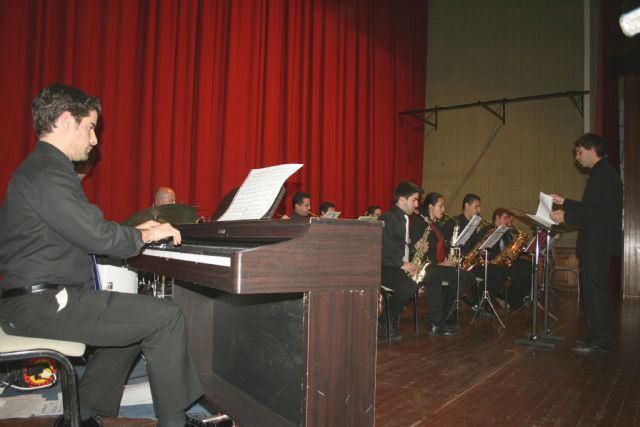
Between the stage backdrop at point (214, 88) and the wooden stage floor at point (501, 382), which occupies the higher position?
the stage backdrop at point (214, 88)

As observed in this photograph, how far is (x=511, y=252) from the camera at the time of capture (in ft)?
19.7

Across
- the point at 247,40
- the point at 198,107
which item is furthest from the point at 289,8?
the point at 198,107

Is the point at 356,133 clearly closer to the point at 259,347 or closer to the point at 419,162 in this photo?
the point at 419,162

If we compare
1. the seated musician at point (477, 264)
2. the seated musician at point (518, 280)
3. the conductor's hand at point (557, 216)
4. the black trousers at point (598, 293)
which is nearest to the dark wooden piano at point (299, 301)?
the conductor's hand at point (557, 216)

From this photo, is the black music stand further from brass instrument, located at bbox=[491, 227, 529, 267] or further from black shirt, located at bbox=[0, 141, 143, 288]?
black shirt, located at bbox=[0, 141, 143, 288]

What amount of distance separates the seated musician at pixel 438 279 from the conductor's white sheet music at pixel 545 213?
1.09m

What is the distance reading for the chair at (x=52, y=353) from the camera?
1.62 meters

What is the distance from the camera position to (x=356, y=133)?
25.8 feet

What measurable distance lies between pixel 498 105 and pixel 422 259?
A: 5490 millimetres

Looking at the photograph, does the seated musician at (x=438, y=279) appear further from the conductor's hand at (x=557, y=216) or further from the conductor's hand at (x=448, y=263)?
the conductor's hand at (x=557, y=216)

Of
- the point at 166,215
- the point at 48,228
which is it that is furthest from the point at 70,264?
the point at 166,215

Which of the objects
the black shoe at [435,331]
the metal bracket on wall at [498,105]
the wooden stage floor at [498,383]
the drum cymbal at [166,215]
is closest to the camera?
the wooden stage floor at [498,383]

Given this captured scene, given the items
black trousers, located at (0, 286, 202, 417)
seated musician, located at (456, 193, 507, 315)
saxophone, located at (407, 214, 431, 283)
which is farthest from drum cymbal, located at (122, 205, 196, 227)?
seated musician, located at (456, 193, 507, 315)

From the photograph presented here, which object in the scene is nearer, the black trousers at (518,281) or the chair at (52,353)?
the chair at (52,353)
